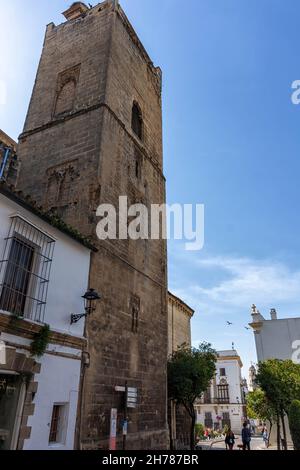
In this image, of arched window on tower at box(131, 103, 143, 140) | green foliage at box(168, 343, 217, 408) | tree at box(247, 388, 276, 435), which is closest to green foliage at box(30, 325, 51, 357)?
green foliage at box(168, 343, 217, 408)

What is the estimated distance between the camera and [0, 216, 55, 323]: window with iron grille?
666 centimetres

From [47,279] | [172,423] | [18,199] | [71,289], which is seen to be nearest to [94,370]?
[71,289]

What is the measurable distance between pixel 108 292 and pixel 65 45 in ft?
38.0

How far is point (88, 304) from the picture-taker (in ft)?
27.5

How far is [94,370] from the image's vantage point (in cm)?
819

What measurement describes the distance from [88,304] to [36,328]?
73.4 inches

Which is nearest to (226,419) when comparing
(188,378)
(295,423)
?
(295,423)

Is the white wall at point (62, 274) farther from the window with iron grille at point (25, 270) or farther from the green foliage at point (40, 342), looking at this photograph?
the green foliage at point (40, 342)

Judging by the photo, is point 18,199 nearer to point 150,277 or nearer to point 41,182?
point 41,182

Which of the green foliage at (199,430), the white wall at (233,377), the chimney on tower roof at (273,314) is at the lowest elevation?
the green foliage at (199,430)

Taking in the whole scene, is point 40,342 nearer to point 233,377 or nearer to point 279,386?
point 279,386

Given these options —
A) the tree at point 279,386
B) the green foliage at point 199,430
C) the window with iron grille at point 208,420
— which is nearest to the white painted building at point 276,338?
the green foliage at point 199,430

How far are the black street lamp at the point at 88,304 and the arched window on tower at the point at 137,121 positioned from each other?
8224mm

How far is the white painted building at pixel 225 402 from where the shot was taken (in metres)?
44.1
